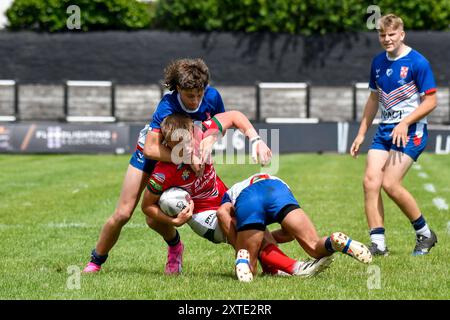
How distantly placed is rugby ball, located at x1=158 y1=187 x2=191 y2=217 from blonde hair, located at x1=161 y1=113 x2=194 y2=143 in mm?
441

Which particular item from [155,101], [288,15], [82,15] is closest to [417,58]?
[155,101]

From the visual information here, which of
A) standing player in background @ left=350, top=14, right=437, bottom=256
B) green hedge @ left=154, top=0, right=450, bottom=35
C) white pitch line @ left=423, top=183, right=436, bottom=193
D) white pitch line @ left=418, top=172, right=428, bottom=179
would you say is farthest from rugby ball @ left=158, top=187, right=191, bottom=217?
green hedge @ left=154, top=0, right=450, bottom=35

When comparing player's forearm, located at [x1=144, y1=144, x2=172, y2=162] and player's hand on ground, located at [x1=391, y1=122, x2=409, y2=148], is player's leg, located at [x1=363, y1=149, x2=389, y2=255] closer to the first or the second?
player's hand on ground, located at [x1=391, y1=122, x2=409, y2=148]

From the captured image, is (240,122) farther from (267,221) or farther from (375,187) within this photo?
(375,187)

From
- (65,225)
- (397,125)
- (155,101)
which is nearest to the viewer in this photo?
(397,125)

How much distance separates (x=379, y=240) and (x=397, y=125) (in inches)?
42.3

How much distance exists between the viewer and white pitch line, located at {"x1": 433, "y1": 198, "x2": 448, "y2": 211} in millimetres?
12672

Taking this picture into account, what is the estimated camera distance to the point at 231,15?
34750mm

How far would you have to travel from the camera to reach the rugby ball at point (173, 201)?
24.2 feet

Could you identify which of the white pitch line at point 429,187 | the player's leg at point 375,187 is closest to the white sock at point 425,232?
the player's leg at point 375,187

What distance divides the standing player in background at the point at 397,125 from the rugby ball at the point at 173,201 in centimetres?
219

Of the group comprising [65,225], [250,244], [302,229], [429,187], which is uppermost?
[302,229]

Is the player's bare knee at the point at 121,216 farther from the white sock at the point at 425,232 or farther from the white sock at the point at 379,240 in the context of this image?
the white sock at the point at 425,232
